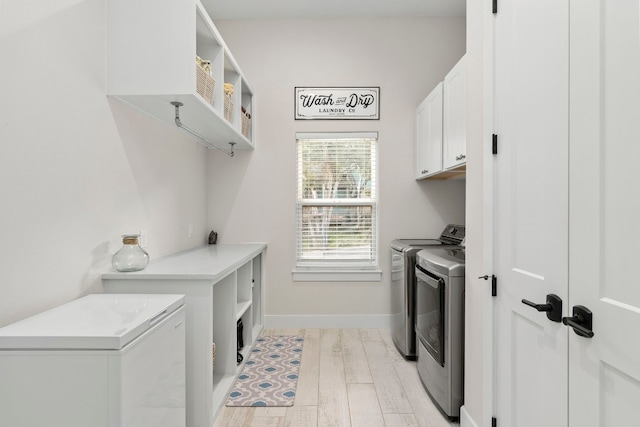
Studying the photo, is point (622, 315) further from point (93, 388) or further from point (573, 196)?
point (93, 388)

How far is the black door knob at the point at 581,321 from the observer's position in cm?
100

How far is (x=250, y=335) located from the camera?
3.06 m

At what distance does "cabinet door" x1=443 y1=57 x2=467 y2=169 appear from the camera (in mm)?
2350

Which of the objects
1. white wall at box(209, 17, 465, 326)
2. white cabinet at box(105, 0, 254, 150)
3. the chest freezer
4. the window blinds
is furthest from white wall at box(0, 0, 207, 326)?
the window blinds

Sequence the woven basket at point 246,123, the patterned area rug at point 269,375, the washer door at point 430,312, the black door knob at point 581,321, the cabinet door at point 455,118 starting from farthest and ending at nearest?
the woven basket at point 246,123, the cabinet door at point 455,118, the patterned area rug at point 269,375, the washer door at point 430,312, the black door knob at point 581,321

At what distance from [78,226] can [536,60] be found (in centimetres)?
214

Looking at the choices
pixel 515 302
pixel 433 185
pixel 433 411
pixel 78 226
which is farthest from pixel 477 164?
pixel 78 226

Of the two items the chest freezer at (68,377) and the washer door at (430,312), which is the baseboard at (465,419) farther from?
the chest freezer at (68,377)

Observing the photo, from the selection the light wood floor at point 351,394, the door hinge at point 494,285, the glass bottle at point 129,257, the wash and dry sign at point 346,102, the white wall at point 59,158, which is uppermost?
the wash and dry sign at point 346,102

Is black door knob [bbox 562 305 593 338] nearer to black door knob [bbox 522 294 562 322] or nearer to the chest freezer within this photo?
black door knob [bbox 522 294 562 322]

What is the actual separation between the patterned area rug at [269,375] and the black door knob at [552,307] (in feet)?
5.39

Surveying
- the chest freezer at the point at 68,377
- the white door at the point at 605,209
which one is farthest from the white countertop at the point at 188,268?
the white door at the point at 605,209

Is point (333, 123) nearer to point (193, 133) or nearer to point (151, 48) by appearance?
point (193, 133)

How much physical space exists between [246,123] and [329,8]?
1.43 m
